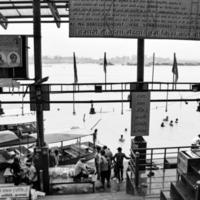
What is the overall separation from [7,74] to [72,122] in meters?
15.3

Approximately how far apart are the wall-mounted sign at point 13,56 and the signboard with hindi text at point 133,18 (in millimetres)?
1357

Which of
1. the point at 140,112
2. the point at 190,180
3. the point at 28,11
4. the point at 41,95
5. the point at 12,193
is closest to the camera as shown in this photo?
the point at 190,180

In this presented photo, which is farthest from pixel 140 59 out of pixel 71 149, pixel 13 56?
pixel 71 149

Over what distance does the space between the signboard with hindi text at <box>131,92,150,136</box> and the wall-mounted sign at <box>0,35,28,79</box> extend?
10.1 ft

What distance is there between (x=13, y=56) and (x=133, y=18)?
3.29 meters

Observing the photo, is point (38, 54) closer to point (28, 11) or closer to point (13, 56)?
point (13, 56)

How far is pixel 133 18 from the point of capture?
22.4ft

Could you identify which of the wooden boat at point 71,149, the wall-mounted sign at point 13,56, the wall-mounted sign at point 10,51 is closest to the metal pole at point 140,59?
the wall-mounted sign at point 13,56

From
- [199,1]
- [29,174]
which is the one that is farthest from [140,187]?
[199,1]

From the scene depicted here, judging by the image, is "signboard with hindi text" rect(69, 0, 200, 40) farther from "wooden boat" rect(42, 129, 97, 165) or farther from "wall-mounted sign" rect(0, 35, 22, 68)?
"wooden boat" rect(42, 129, 97, 165)

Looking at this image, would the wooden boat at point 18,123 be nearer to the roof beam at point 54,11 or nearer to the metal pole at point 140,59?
the roof beam at point 54,11

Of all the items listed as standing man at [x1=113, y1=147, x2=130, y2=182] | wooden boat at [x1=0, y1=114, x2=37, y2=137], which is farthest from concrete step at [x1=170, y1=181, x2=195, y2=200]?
wooden boat at [x1=0, y1=114, x2=37, y2=137]

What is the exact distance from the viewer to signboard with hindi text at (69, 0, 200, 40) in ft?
22.1

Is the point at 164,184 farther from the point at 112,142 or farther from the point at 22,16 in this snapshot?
the point at 112,142
